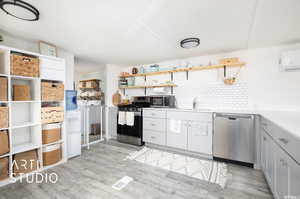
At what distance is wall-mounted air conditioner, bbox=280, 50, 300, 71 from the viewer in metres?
2.24

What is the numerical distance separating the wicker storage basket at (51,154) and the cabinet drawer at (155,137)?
1.79 meters

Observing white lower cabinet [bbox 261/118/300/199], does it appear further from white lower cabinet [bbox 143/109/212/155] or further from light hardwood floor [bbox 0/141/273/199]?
white lower cabinet [bbox 143/109/212/155]

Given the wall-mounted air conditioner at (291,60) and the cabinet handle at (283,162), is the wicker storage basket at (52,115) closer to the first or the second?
the cabinet handle at (283,162)

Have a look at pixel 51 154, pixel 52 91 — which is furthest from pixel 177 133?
pixel 52 91

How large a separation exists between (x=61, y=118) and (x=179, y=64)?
2.97 meters

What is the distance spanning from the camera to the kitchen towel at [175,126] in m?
2.78

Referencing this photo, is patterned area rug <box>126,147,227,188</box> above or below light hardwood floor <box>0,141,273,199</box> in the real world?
below

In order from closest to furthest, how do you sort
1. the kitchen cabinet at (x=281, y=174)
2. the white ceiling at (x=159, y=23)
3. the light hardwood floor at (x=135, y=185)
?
the kitchen cabinet at (x=281, y=174), the white ceiling at (x=159, y=23), the light hardwood floor at (x=135, y=185)

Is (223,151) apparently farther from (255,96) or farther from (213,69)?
(213,69)

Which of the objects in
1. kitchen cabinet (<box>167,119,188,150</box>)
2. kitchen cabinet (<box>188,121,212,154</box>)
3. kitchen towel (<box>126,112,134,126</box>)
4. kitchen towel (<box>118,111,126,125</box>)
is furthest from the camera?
kitchen towel (<box>118,111,126,125</box>)

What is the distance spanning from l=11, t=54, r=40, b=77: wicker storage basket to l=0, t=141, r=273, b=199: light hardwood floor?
5.26 ft

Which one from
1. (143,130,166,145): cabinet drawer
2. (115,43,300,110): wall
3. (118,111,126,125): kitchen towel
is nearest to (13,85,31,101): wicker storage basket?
(118,111,126,125): kitchen towel

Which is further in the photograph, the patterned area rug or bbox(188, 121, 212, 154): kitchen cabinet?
bbox(188, 121, 212, 154): kitchen cabinet

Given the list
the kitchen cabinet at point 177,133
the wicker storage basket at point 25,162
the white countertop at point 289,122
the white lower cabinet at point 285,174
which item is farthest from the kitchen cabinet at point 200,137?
the wicker storage basket at point 25,162
